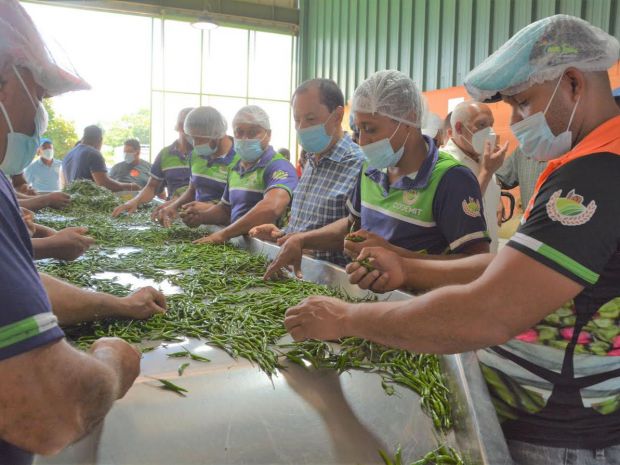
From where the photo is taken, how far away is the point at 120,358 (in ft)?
4.48

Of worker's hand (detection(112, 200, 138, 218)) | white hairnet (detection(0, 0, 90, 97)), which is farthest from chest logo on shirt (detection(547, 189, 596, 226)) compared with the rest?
worker's hand (detection(112, 200, 138, 218))

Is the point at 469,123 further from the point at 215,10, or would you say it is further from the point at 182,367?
the point at 215,10

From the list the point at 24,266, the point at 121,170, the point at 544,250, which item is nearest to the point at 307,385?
the point at 544,250

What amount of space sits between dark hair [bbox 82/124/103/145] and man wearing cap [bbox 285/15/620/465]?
26.5 feet

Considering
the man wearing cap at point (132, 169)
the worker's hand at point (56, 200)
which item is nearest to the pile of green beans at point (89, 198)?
the worker's hand at point (56, 200)

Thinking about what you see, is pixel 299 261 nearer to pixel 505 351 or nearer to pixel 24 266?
pixel 505 351

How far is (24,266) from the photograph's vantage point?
1022mm

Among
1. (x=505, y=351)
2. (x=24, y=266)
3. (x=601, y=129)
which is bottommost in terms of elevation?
(x=505, y=351)

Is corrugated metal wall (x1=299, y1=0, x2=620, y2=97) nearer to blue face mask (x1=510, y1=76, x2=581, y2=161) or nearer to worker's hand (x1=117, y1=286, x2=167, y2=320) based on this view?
blue face mask (x1=510, y1=76, x2=581, y2=161)

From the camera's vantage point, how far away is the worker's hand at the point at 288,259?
3002 mm

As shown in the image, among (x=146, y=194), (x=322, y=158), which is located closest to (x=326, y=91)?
(x=322, y=158)

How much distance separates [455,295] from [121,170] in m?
9.58

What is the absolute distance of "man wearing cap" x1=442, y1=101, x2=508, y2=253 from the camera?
4.45 metres

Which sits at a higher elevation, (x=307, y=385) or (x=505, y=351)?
(x=505, y=351)
